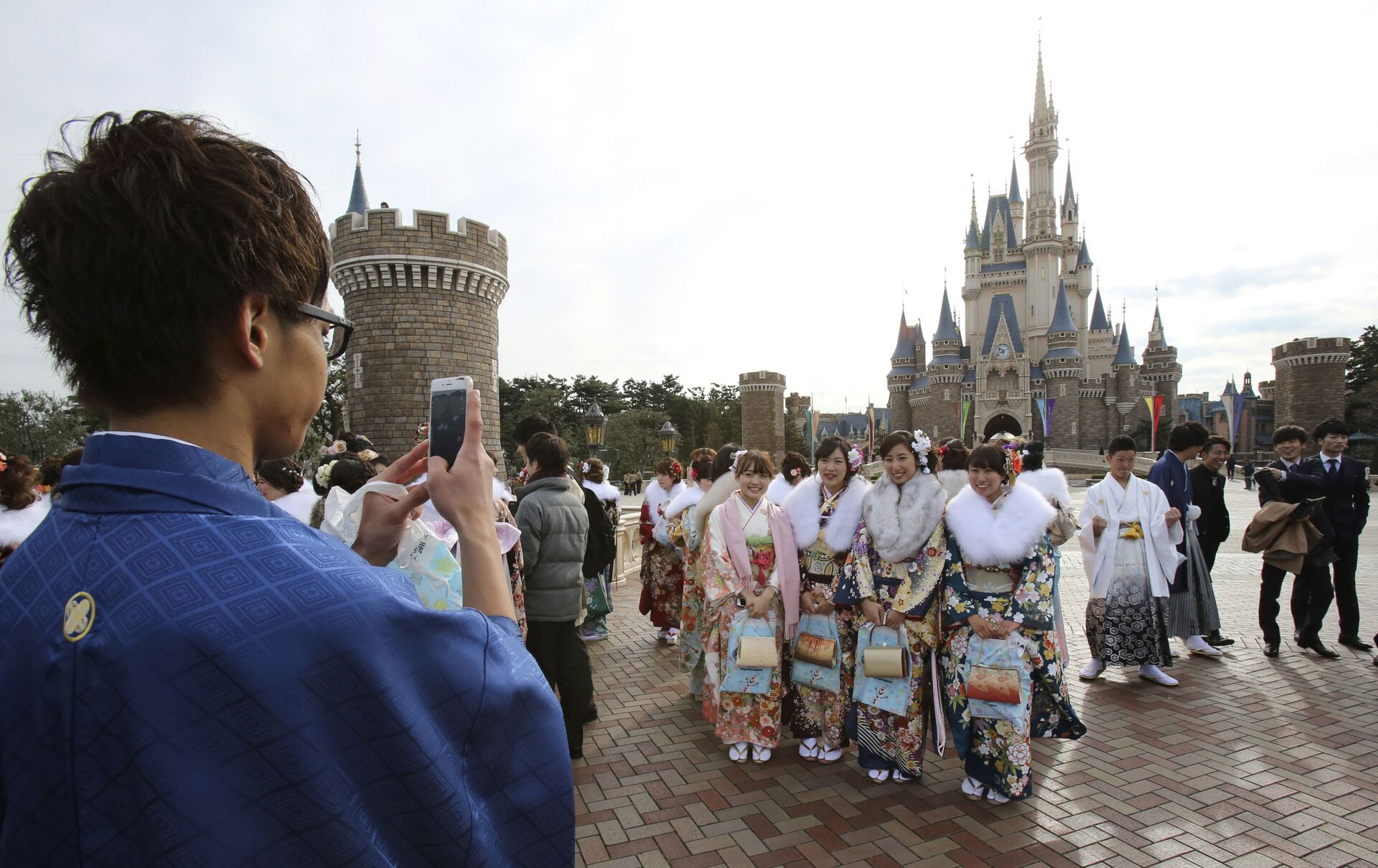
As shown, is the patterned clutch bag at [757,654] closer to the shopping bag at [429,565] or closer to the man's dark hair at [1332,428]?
the shopping bag at [429,565]

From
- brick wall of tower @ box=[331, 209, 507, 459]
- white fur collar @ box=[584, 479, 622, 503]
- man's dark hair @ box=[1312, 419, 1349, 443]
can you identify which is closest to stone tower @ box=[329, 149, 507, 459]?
brick wall of tower @ box=[331, 209, 507, 459]

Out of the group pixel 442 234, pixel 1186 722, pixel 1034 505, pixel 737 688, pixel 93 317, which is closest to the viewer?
pixel 93 317

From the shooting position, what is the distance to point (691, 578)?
5902mm

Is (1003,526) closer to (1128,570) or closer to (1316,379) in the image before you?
(1128,570)

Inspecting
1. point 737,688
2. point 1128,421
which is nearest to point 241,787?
point 737,688

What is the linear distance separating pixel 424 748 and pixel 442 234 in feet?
59.0

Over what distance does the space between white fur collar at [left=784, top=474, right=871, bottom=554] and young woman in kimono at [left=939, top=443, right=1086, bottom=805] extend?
0.62m

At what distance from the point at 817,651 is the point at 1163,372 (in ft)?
204

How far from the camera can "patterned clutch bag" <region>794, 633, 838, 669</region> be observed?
A: 432 centimetres

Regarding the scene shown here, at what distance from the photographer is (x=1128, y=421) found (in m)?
50.1

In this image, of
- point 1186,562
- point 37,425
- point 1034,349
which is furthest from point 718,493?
point 1034,349

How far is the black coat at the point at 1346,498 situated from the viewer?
6039mm

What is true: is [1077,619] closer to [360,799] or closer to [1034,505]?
[1034,505]

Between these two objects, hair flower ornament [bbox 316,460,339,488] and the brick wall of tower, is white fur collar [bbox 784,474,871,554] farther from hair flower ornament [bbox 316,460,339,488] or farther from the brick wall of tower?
the brick wall of tower
